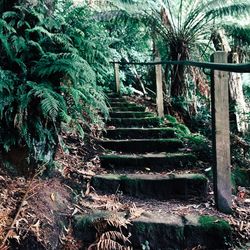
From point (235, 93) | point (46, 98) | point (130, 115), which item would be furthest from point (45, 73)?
point (235, 93)

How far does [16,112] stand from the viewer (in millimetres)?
2287

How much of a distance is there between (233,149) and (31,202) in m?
2.69

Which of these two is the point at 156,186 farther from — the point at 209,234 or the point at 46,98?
the point at 46,98

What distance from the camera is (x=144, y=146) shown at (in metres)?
3.59

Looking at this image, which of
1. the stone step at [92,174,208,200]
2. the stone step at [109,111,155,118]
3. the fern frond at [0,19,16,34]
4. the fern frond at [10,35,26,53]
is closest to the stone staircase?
the stone step at [92,174,208,200]

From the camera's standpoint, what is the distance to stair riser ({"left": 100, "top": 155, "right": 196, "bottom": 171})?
3164 mm

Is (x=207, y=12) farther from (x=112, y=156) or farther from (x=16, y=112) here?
(x=16, y=112)

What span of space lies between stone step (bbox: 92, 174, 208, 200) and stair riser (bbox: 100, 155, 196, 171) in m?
0.43

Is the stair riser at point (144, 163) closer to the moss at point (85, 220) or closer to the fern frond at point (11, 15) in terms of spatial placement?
the moss at point (85, 220)

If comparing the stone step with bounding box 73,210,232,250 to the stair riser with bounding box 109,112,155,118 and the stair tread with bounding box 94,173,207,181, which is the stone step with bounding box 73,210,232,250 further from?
the stair riser with bounding box 109,112,155,118

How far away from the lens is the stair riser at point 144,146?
3578 millimetres

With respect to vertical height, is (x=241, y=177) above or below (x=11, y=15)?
below

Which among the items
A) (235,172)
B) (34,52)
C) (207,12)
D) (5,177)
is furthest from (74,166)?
(207,12)

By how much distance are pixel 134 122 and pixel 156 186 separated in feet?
5.94
